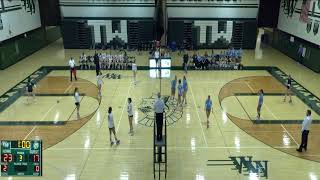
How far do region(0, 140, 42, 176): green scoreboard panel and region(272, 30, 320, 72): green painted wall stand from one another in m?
24.1

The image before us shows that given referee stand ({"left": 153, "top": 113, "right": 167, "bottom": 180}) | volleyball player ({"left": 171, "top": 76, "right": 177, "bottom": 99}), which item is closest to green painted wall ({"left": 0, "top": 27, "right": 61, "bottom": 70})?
volleyball player ({"left": 171, "top": 76, "right": 177, "bottom": 99})

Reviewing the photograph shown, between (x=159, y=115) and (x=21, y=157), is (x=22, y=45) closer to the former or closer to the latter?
(x=159, y=115)

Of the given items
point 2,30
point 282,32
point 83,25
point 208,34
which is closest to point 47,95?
point 2,30

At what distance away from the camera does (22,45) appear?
104ft

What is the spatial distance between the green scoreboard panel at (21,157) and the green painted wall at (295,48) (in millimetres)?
24138

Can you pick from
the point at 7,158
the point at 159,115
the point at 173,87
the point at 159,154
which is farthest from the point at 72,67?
the point at 7,158

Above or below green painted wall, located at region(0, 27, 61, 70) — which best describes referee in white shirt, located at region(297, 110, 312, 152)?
below

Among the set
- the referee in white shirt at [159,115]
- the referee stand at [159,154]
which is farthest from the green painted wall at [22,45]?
the referee in white shirt at [159,115]

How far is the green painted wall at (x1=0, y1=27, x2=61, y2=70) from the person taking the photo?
28078mm

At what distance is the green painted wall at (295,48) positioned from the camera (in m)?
27.1

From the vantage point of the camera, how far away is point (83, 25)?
118 feet

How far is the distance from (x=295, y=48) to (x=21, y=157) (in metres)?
28.2

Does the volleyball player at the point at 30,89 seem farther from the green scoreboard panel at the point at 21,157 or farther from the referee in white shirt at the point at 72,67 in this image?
the green scoreboard panel at the point at 21,157

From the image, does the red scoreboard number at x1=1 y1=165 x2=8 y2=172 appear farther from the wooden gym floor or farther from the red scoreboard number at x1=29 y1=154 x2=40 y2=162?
the wooden gym floor
